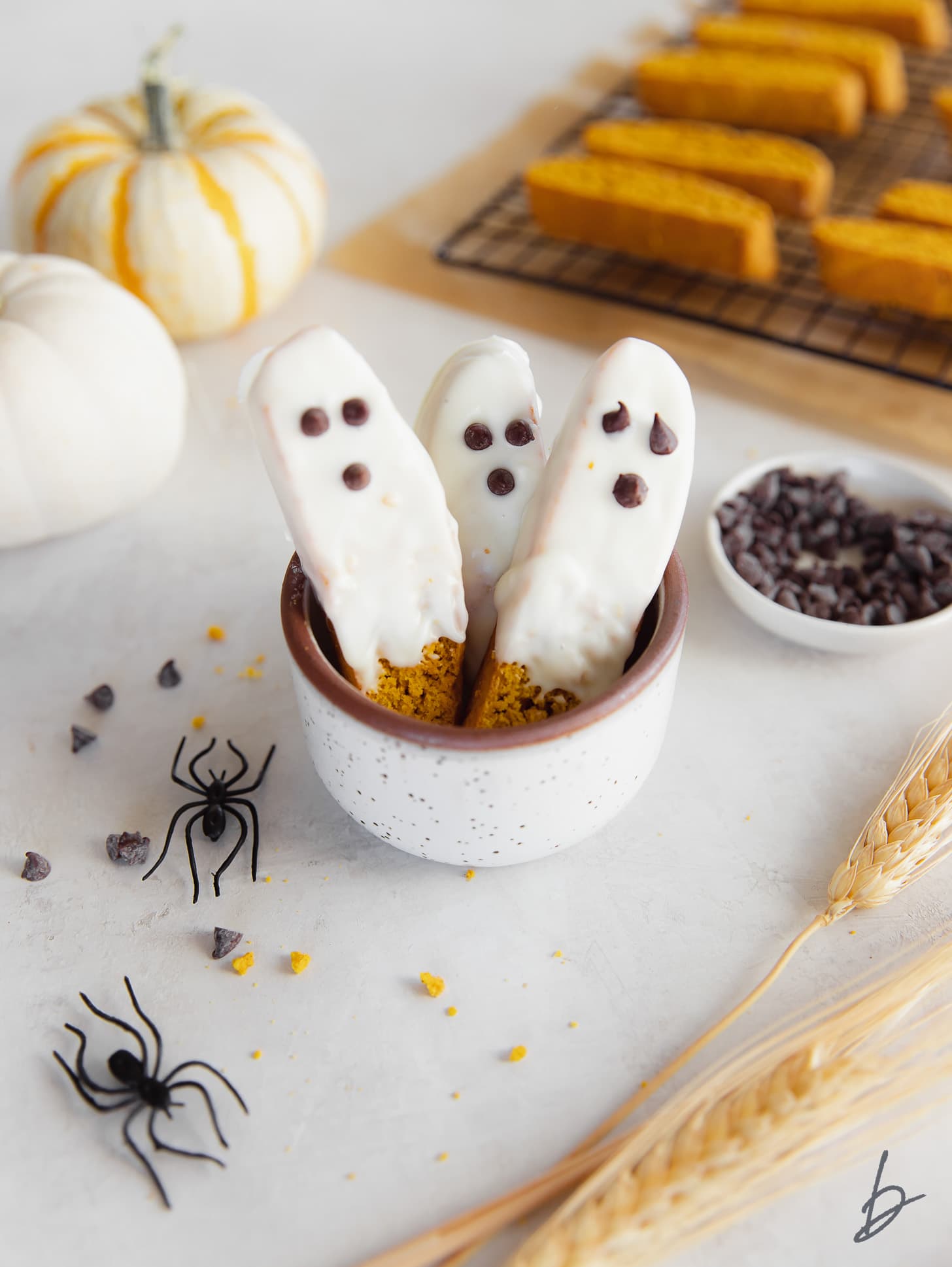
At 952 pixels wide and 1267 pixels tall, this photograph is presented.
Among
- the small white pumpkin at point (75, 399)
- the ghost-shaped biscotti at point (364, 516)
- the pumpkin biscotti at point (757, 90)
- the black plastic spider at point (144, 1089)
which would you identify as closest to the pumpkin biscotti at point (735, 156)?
the pumpkin biscotti at point (757, 90)

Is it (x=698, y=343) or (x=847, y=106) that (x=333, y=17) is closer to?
(x=847, y=106)

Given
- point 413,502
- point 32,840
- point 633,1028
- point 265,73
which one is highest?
point 265,73

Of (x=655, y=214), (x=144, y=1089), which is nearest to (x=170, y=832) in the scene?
(x=144, y=1089)

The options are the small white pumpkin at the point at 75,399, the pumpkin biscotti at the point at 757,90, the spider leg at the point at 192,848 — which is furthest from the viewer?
the pumpkin biscotti at the point at 757,90

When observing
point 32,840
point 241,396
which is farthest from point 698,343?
point 32,840

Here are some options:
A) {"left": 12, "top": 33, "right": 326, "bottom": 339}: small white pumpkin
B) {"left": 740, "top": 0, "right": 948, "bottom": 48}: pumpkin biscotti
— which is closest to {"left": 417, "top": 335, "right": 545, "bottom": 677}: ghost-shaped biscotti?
{"left": 12, "top": 33, "right": 326, "bottom": 339}: small white pumpkin

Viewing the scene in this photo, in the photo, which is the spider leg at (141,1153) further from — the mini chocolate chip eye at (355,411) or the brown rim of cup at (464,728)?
the mini chocolate chip eye at (355,411)

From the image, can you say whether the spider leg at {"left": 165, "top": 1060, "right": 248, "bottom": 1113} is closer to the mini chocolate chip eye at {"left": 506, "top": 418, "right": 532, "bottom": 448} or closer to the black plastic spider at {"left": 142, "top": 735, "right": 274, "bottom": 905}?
the black plastic spider at {"left": 142, "top": 735, "right": 274, "bottom": 905}
